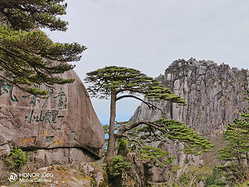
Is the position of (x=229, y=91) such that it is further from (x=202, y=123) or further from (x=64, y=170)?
(x=64, y=170)

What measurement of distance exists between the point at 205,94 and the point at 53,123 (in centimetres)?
4857

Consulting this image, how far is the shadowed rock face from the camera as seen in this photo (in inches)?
218

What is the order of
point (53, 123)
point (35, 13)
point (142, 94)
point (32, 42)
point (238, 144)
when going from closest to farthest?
point (32, 42), point (35, 13), point (53, 123), point (142, 94), point (238, 144)

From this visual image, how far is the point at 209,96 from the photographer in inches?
1921

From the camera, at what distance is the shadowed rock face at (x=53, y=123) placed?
5.54 metres

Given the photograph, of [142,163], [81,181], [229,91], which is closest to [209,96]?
[229,91]

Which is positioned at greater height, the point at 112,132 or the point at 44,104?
the point at 44,104

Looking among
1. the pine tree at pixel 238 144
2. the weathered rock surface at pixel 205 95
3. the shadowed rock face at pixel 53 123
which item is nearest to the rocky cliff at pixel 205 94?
the weathered rock surface at pixel 205 95

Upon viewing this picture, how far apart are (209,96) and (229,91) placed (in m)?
4.55

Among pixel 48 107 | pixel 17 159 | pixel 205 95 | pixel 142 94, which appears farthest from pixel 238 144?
pixel 205 95

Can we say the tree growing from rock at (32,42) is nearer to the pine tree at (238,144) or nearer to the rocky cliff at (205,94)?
the pine tree at (238,144)

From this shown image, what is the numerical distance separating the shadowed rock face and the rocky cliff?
35.6m

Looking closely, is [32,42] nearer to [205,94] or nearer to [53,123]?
[53,123]

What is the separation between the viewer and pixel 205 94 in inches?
1949
